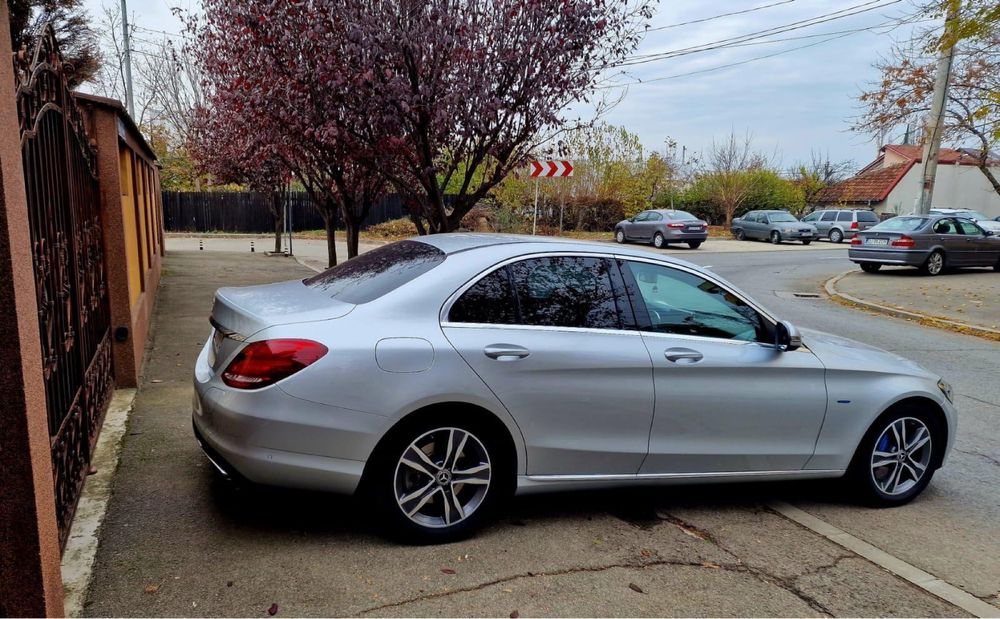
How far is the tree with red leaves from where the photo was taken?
8.26 metres

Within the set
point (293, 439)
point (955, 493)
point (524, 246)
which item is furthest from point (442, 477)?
point (955, 493)

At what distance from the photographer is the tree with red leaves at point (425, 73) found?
826cm

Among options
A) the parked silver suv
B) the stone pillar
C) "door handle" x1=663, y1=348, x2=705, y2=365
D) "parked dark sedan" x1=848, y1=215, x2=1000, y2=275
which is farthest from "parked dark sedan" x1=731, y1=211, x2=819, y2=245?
the stone pillar

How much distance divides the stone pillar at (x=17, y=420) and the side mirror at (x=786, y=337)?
146 inches

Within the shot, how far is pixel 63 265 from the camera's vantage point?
13.3 feet

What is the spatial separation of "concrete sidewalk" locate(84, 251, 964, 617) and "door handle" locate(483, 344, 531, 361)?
971mm

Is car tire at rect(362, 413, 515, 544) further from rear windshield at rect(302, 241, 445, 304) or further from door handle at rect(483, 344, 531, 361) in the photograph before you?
rear windshield at rect(302, 241, 445, 304)

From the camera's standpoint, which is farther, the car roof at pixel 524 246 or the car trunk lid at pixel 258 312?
the car roof at pixel 524 246

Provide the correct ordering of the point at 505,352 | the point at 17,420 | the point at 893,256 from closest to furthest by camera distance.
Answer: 1. the point at 17,420
2. the point at 505,352
3. the point at 893,256

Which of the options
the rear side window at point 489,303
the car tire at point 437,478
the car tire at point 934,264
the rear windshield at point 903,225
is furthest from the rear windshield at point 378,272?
the car tire at point 934,264

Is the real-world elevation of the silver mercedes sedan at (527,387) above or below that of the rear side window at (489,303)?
below

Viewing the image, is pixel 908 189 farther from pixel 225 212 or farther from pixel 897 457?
pixel 897 457

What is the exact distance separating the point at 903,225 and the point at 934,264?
1.26 m

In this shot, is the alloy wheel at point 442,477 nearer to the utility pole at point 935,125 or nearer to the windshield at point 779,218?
the utility pole at point 935,125
